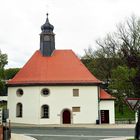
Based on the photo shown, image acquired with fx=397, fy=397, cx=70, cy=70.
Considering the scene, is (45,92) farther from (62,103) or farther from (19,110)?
(19,110)

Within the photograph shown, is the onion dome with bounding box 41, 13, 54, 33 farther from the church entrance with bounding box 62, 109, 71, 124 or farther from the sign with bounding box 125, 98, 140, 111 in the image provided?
the sign with bounding box 125, 98, 140, 111

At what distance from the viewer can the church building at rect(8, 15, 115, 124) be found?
159 ft

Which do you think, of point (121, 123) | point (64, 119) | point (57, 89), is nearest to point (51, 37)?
point (57, 89)

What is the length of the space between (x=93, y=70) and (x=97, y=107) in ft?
63.0

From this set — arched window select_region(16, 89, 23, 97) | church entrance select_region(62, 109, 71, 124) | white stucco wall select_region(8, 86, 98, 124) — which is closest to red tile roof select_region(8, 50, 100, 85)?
white stucco wall select_region(8, 86, 98, 124)

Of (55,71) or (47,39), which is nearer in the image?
(55,71)

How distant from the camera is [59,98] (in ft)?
159

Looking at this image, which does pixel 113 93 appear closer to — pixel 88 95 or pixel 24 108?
pixel 88 95

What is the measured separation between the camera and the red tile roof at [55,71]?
160ft

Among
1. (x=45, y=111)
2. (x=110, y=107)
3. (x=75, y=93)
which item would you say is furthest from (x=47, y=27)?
(x=110, y=107)

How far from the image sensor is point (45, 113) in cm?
4888

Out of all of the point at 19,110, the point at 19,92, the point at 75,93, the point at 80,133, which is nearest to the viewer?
the point at 80,133

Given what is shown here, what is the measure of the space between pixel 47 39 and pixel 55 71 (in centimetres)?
520

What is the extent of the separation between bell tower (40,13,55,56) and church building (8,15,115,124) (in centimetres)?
265
